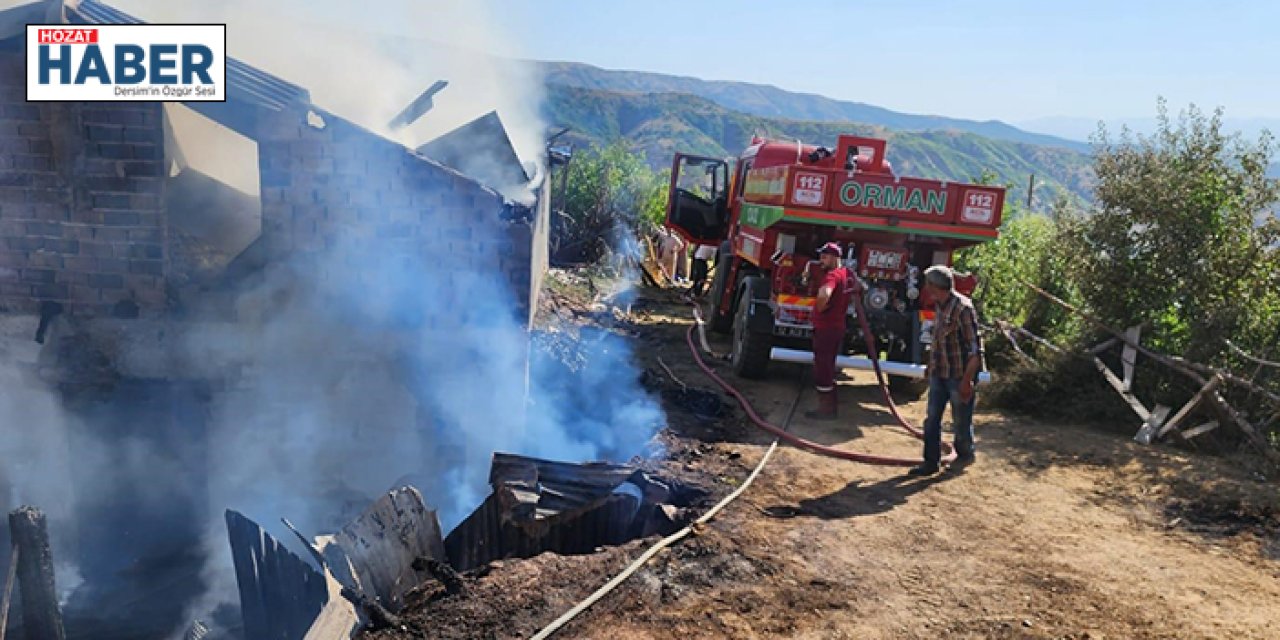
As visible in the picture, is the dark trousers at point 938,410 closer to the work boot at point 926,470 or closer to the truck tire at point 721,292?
the work boot at point 926,470

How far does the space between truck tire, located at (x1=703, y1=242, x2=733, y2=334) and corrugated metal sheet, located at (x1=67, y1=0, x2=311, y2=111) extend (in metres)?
6.24

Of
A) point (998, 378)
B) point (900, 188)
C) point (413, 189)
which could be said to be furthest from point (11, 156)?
point (998, 378)

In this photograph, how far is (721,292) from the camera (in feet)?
39.5

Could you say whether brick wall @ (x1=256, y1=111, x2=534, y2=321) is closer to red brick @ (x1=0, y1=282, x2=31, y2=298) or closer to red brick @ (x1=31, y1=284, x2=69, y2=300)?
red brick @ (x1=31, y1=284, x2=69, y2=300)

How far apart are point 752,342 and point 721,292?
8.24ft

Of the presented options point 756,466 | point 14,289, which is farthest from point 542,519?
point 14,289

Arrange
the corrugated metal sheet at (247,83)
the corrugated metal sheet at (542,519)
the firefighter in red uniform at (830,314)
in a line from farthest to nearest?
the firefighter in red uniform at (830,314), the corrugated metal sheet at (247,83), the corrugated metal sheet at (542,519)

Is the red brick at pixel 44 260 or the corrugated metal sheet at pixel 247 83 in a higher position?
the corrugated metal sheet at pixel 247 83

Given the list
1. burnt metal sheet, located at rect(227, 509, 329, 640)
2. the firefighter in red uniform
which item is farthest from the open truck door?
burnt metal sheet, located at rect(227, 509, 329, 640)

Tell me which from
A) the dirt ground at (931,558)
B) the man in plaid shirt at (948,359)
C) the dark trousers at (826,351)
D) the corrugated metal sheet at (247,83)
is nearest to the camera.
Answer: the dirt ground at (931,558)

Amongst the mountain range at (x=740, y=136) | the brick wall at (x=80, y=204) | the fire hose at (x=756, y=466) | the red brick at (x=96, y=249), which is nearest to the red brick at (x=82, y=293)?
the brick wall at (x=80, y=204)

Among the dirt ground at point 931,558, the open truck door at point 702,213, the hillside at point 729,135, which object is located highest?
the hillside at point 729,135

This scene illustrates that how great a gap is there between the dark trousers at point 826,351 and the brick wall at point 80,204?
6.01 metres

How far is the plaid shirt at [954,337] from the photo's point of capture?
684cm
